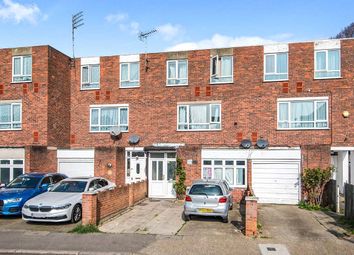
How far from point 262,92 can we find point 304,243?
12.3 metres

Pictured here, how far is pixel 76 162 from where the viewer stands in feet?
75.5

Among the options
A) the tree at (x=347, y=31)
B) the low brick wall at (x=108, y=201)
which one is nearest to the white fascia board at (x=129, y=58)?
the low brick wall at (x=108, y=201)

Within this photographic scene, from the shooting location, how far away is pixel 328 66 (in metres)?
21.7

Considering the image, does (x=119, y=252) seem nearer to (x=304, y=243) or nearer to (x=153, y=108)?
(x=304, y=243)

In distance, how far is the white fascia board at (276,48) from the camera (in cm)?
2208

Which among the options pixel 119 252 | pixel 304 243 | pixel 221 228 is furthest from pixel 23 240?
pixel 304 243

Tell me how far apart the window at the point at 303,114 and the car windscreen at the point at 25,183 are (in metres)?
12.8

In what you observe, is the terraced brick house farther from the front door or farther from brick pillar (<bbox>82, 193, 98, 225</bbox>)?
brick pillar (<bbox>82, 193, 98, 225</bbox>)

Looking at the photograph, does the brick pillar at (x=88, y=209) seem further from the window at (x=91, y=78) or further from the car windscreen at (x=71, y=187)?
the window at (x=91, y=78)

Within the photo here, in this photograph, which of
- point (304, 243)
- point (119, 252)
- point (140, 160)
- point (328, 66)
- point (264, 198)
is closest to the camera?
point (119, 252)

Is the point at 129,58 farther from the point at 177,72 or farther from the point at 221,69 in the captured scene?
the point at 221,69

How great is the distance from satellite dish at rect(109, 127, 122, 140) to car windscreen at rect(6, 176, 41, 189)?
7.76 meters

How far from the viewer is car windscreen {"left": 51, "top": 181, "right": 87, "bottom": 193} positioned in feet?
48.5

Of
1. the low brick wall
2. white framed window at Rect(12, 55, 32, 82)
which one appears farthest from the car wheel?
white framed window at Rect(12, 55, 32, 82)
